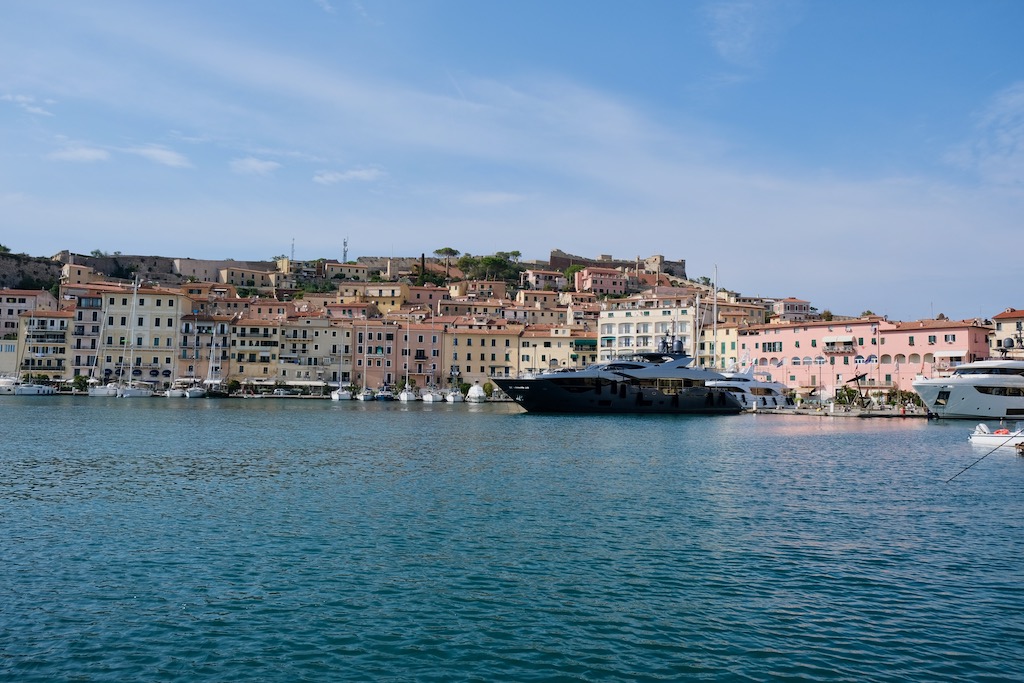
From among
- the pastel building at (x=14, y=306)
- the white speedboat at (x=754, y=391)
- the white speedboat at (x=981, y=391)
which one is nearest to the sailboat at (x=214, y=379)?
the pastel building at (x=14, y=306)

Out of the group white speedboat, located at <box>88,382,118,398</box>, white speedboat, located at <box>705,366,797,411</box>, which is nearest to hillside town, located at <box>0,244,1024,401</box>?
white speedboat, located at <box>88,382,118,398</box>

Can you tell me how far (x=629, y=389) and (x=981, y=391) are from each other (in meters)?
27.1

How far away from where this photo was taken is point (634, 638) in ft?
37.0

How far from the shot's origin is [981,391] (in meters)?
61.7

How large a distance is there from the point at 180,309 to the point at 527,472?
83.4 meters

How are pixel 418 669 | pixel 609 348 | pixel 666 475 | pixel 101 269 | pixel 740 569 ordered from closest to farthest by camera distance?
1. pixel 418 669
2. pixel 740 569
3. pixel 666 475
4. pixel 609 348
5. pixel 101 269

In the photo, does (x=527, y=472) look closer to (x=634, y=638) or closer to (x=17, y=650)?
(x=634, y=638)

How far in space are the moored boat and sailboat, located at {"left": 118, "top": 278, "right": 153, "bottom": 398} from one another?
4753cm

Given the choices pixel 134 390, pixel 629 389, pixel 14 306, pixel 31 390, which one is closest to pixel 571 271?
pixel 134 390

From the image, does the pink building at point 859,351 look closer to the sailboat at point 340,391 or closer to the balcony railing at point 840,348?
the balcony railing at point 840,348

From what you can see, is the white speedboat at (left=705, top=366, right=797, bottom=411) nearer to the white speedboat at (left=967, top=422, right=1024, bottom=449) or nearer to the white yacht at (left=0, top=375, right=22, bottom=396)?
the white speedboat at (left=967, top=422, right=1024, bottom=449)

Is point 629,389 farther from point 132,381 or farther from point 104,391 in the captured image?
point 132,381

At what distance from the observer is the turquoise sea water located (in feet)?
34.4

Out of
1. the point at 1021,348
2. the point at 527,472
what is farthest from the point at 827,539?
the point at 1021,348
